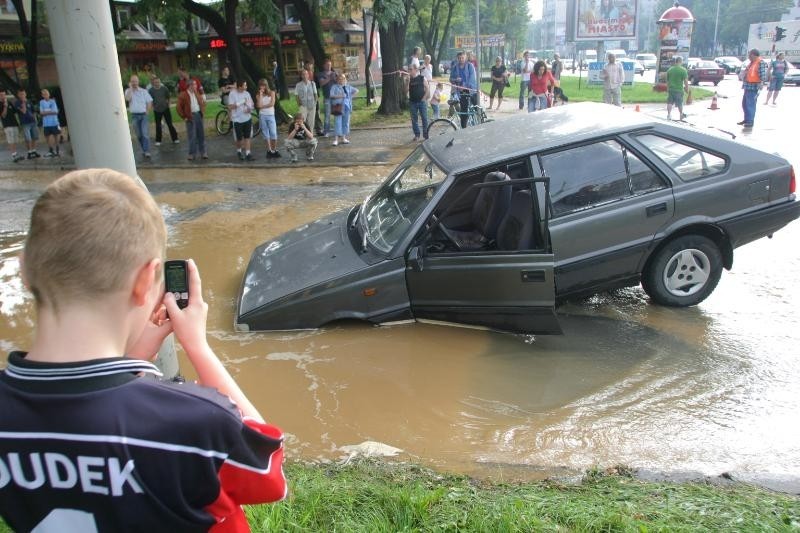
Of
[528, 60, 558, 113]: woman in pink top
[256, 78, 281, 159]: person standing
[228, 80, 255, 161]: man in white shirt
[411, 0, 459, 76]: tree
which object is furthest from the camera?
[411, 0, 459, 76]: tree

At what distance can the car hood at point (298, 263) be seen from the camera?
5.31 meters

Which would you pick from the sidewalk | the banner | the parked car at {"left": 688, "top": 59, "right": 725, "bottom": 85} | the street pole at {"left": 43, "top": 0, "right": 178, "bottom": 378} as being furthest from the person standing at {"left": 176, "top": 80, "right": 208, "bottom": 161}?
the parked car at {"left": 688, "top": 59, "right": 725, "bottom": 85}

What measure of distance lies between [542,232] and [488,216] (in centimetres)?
66

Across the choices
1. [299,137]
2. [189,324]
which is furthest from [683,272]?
[299,137]

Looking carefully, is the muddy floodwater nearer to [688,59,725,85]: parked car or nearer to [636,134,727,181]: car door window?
[636,134,727,181]: car door window

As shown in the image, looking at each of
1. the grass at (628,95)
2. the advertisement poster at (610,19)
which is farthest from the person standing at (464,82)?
the advertisement poster at (610,19)

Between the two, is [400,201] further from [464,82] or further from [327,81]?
[464,82]

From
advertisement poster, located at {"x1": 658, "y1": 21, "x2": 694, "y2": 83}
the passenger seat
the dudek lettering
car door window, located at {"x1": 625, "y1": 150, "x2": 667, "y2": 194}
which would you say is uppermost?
advertisement poster, located at {"x1": 658, "y1": 21, "x2": 694, "y2": 83}

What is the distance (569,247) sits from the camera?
207 inches

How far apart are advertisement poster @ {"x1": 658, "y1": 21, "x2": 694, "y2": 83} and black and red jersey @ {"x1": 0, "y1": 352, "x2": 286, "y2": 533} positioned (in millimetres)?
27831

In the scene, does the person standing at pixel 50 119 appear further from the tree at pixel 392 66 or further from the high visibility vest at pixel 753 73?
the high visibility vest at pixel 753 73

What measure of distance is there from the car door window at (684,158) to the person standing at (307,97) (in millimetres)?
11262

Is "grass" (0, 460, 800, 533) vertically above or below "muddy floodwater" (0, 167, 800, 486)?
above

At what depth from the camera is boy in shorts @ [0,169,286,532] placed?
119 centimetres
